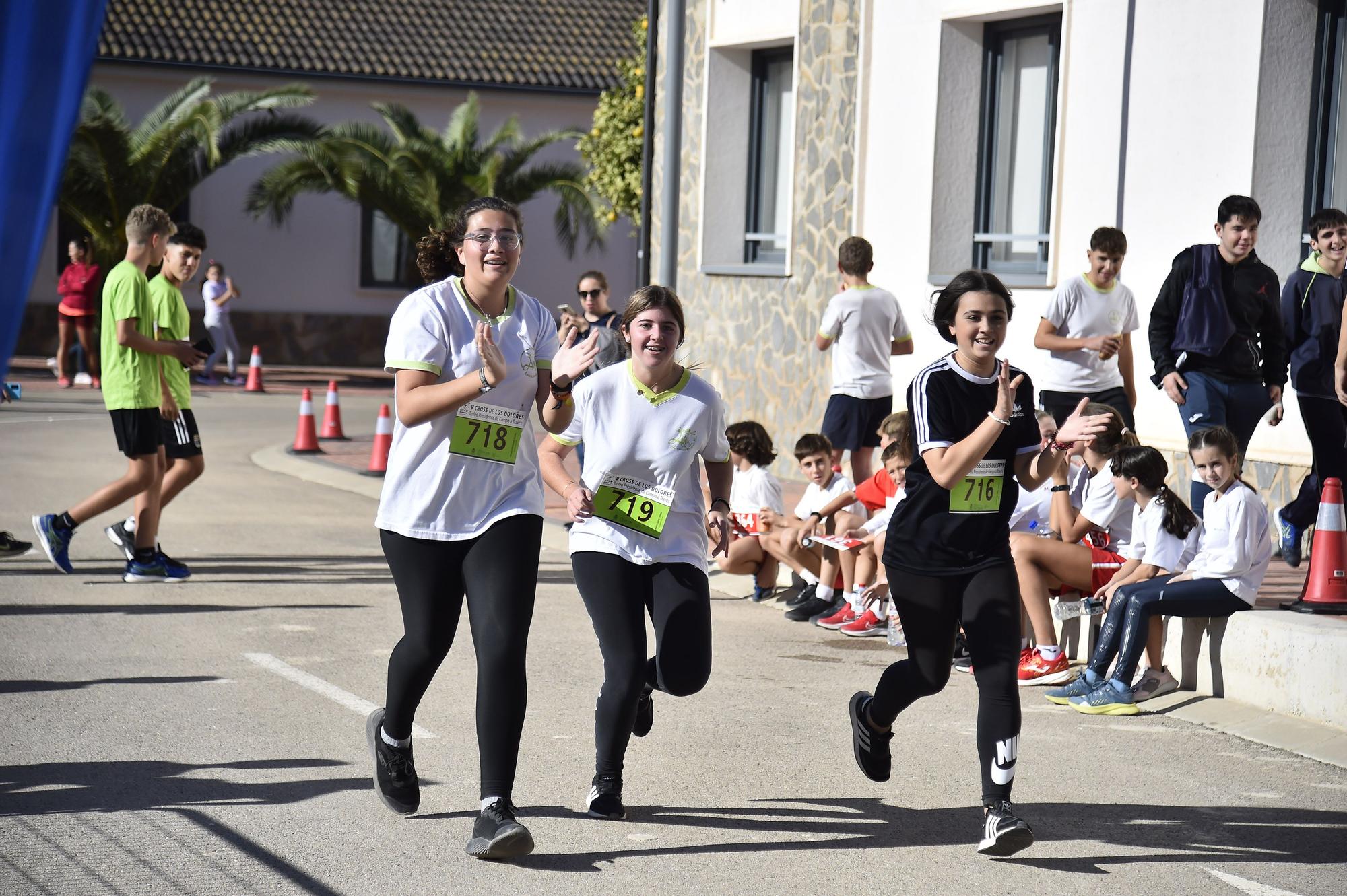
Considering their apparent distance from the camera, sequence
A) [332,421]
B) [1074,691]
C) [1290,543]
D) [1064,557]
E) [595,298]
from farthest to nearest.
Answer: [332,421], [595,298], [1290,543], [1064,557], [1074,691]

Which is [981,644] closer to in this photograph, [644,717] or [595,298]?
[644,717]

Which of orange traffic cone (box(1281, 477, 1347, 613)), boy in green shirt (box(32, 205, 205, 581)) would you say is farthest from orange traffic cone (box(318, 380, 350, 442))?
orange traffic cone (box(1281, 477, 1347, 613))

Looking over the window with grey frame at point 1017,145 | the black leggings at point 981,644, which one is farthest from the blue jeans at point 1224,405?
the window with grey frame at point 1017,145

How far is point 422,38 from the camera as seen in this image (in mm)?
35031

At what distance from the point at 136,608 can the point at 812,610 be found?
3.66 meters

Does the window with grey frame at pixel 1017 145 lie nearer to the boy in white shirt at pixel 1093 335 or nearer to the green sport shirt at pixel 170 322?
the boy in white shirt at pixel 1093 335

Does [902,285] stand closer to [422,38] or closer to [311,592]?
[311,592]

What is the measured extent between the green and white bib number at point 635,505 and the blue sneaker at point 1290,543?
592cm

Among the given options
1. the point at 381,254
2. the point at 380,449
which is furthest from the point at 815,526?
the point at 381,254

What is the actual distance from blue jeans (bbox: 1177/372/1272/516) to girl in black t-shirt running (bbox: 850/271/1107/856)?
3790 mm

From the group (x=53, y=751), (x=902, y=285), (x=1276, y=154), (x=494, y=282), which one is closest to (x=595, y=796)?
(x=494, y=282)

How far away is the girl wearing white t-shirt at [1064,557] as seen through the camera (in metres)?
7.73

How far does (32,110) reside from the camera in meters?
2.16

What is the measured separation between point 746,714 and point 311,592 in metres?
3.61
